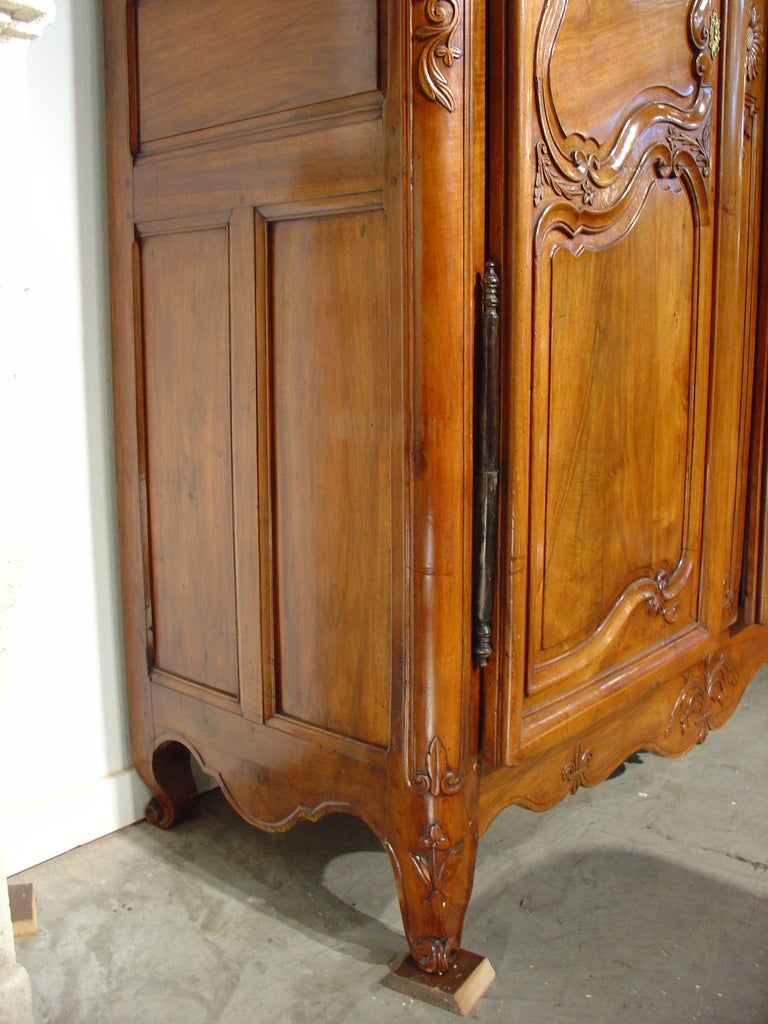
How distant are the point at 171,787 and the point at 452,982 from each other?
632mm

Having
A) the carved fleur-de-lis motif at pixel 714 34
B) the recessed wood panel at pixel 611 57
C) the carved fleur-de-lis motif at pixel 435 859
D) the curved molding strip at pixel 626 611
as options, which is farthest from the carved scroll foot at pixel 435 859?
the carved fleur-de-lis motif at pixel 714 34

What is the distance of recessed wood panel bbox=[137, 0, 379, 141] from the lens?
1189 mm

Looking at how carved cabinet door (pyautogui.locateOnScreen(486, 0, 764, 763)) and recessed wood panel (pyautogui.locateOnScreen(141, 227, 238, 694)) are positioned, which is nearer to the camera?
carved cabinet door (pyautogui.locateOnScreen(486, 0, 764, 763))

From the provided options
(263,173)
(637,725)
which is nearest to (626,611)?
(637,725)

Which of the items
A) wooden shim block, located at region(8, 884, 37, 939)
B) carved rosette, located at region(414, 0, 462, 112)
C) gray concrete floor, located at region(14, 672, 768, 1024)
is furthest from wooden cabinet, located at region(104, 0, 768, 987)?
wooden shim block, located at region(8, 884, 37, 939)

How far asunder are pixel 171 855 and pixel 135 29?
50.7 inches

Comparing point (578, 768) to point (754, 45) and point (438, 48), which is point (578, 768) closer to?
point (438, 48)

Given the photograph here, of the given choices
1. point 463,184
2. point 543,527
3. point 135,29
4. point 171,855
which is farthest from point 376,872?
point 135,29

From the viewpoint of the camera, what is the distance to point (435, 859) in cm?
123

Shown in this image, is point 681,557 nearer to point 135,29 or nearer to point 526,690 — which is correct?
point 526,690

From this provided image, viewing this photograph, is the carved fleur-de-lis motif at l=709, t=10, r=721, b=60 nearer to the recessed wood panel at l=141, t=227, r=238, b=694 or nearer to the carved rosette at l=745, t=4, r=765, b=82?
the carved rosette at l=745, t=4, r=765, b=82

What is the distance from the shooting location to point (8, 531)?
103 centimetres

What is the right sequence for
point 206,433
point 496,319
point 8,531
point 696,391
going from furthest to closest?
point 696,391, point 206,433, point 496,319, point 8,531

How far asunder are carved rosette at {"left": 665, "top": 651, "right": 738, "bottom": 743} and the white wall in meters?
0.95
